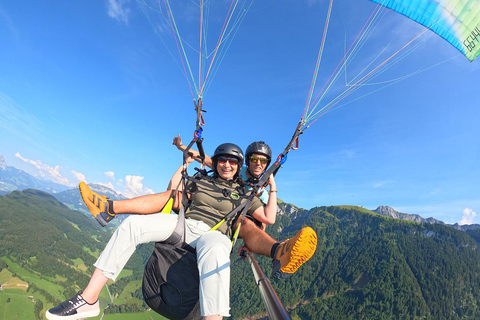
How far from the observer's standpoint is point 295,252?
8.53ft

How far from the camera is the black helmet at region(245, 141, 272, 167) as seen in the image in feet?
15.2

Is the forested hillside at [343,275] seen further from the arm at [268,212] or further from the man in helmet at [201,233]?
the man in helmet at [201,233]

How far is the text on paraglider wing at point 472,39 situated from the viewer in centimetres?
714

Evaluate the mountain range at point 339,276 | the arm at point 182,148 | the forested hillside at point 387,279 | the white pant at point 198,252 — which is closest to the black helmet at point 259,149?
the arm at point 182,148

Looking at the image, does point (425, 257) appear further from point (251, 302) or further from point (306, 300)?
point (251, 302)

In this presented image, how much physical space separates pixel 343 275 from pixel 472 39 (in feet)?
489

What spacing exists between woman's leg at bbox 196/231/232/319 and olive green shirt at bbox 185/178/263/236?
0.80m

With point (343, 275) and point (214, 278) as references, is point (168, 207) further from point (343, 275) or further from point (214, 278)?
point (343, 275)

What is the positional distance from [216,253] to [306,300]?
14059 centimetres

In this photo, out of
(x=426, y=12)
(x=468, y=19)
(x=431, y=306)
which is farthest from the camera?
(x=431, y=306)

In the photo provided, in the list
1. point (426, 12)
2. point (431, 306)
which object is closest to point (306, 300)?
point (431, 306)

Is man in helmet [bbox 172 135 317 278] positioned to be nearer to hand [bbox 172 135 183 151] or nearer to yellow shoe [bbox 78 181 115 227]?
hand [bbox 172 135 183 151]

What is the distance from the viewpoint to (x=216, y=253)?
2.45 m

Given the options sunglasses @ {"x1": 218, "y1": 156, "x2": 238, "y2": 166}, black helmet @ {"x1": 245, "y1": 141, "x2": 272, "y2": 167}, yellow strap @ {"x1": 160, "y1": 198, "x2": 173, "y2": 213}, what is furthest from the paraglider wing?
yellow strap @ {"x1": 160, "y1": 198, "x2": 173, "y2": 213}
